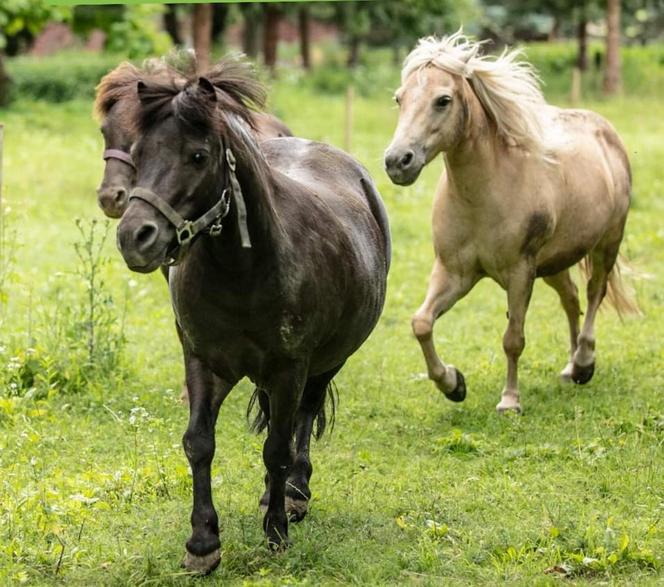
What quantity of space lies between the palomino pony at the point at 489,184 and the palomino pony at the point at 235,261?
1759mm

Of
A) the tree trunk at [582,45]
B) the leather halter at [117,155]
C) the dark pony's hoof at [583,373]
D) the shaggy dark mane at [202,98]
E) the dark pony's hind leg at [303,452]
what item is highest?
the shaggy dark mane at [202,98]

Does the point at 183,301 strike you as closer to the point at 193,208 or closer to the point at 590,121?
the point at 193,208

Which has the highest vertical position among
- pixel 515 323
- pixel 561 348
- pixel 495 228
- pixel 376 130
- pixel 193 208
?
pixel 193 208

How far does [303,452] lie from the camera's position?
6.13m

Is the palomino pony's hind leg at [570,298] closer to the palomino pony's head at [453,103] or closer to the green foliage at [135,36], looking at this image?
the palomino pony's head at [453,103]

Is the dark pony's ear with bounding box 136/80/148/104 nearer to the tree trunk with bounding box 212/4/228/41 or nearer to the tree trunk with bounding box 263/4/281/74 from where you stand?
the tree trunk with bounding box 263/4/281/74

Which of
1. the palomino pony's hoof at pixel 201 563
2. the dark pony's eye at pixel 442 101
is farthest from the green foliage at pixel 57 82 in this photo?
the palomino pony's hoof at pixel 201 563

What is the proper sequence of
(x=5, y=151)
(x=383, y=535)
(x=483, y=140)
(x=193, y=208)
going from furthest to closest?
1. (x=5, y=151)
2. (x=483, y=140)
3. (x=383, y=535)
4. (x=193, y=208)

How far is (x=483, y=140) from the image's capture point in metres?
7.83

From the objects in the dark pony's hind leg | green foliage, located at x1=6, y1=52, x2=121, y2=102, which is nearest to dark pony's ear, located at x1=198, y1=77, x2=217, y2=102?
the dark pony's hind leg

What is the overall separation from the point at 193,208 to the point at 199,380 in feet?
3.23

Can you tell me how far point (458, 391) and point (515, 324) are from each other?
596mm

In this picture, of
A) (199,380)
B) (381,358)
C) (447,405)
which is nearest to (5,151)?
(381,358)

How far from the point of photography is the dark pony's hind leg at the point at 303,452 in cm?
590
